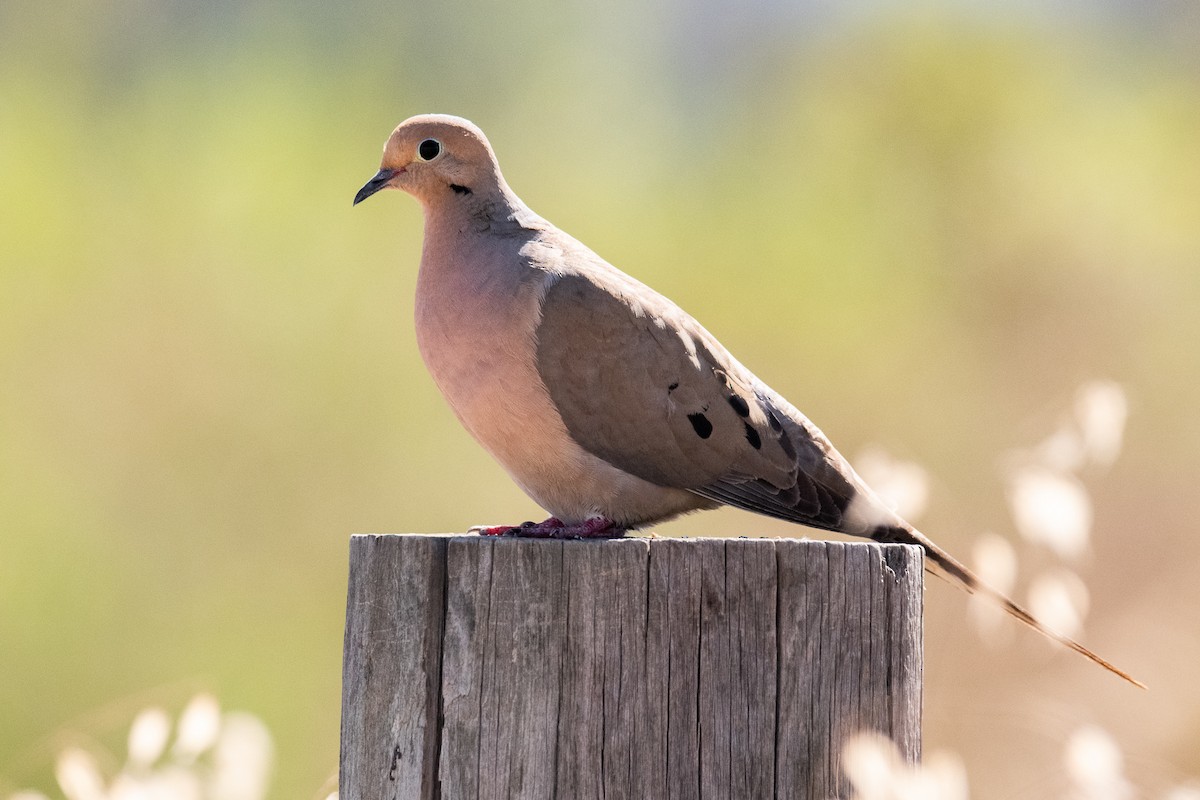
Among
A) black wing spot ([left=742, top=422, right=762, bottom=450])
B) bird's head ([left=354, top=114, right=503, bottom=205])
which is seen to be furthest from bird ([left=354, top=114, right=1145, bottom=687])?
bird's head ([left=354, top=114, right=503, bottom=205])

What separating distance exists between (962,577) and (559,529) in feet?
2.89

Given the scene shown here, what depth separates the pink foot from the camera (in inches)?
110

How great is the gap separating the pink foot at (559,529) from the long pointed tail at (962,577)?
1.99 ft

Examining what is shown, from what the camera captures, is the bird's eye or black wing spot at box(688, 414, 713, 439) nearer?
black wing spot at box(688, 414, 713, 439)

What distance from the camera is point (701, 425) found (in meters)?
2.96

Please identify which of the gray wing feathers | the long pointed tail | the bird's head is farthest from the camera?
the bird's head

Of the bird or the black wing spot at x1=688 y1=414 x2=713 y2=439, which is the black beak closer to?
the bird

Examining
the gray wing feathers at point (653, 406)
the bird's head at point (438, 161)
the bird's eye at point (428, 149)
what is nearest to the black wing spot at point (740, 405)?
the gray wing feathers at point (653, 406)

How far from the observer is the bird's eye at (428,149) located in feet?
11.1

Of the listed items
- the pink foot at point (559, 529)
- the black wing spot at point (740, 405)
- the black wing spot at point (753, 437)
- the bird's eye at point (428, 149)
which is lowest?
the pink foot at point (559, 529)

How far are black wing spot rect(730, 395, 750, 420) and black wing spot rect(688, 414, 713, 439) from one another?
9 cm

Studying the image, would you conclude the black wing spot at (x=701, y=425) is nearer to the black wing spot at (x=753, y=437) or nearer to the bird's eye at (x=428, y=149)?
the black wing spot at (x=753, y=437)

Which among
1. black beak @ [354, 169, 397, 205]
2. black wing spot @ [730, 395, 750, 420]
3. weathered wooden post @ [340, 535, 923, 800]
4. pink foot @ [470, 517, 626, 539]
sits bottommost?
weathered wooden post @ [340, 535, 923, 800]

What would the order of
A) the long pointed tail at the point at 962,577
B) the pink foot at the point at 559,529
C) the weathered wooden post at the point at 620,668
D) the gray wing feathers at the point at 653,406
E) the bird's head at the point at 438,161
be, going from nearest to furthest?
the weathered wooden post at the point at 620,668 → the long pointed tail at the point at 962,577 → the pink foot at the point at 559,529 → the gray wing feathers at the point at 653,406 → the bird's head at the point at 438,161
